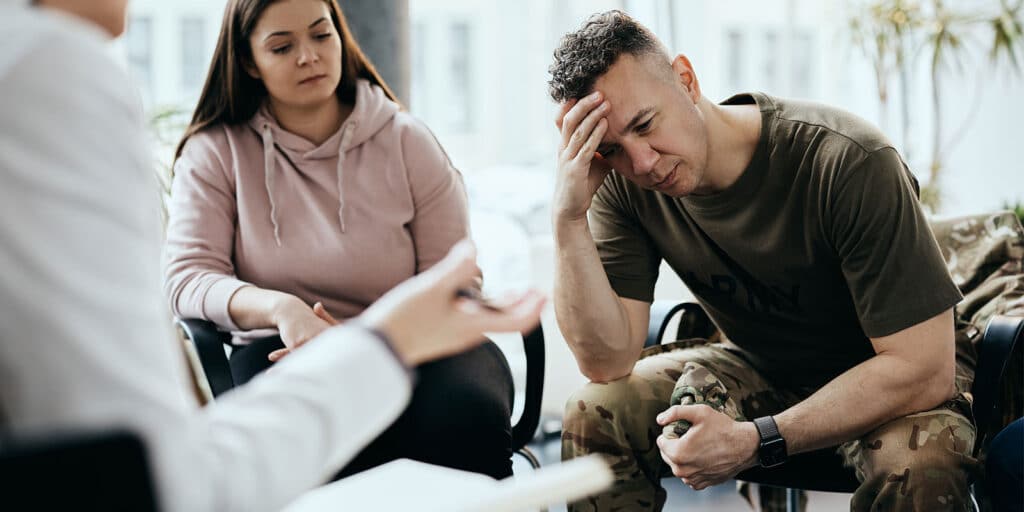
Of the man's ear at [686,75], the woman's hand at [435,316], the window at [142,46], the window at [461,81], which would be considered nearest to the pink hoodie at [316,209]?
the man's ear at [686,75]

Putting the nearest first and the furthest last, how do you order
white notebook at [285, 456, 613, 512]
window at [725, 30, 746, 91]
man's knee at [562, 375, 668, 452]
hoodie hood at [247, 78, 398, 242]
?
white notebook at [285, 456, 613, 512]
man's knee at [562, 375, 668, 452]
hoodie hood at [247, 78, 398, 242]
window at [725, 30, 746, 91]

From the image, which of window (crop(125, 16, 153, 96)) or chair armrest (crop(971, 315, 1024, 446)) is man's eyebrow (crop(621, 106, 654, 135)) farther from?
→ window (crop(125, 16, 153, 96))

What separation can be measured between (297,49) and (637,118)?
779 millimetres

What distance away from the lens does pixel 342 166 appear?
2.11m

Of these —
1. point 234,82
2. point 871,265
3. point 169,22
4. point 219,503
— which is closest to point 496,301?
point 219,503

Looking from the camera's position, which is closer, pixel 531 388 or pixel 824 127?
pixel 824 127

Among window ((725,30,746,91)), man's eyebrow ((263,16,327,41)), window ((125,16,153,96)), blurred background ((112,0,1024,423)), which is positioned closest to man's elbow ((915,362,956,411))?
man's eyebrow ((263,16,327,41))

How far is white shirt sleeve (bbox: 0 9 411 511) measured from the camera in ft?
2.02

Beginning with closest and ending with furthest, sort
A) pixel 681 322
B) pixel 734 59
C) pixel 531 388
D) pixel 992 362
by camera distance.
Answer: pixel 992 362
pixel 531 388
pixel 681 322
pixel 734 59

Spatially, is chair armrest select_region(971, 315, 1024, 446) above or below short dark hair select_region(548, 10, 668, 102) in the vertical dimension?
below

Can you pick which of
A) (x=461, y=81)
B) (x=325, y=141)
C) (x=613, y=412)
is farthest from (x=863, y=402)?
(x=461, y=81)

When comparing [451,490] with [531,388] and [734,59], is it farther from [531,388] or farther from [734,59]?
[734,59]

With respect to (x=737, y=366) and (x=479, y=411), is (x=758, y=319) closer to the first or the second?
(x=737, y=366)

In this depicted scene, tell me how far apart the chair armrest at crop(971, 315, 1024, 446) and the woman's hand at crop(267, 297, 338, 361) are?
118 centimetres
